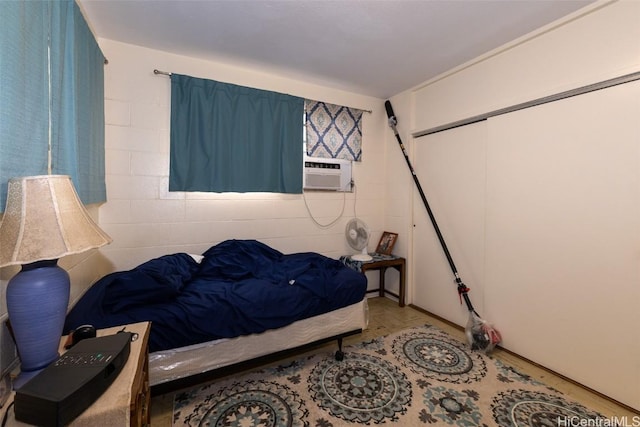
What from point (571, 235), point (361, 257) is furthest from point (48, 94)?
point (571, 235)

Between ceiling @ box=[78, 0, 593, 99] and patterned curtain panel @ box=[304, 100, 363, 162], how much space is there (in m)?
0.48

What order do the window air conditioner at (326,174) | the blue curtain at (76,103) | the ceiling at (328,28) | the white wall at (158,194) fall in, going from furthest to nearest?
the window air conditioner at (326,174) < the white wall at (158,194) < the ceiling at (328,28) < the blue curtain at (76,103)

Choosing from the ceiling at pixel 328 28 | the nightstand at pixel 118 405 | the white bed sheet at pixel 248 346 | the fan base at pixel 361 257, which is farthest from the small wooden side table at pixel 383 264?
the nightstand at pixel 118 405

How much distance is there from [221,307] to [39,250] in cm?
102

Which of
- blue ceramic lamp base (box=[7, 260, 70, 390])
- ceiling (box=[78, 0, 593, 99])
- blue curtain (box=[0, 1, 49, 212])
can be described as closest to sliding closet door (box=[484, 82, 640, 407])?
ceiling (box=[78, 0, 593, 99])

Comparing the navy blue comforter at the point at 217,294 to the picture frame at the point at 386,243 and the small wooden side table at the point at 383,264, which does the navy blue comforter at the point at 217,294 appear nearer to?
the small wooden side table at the point at 383,264

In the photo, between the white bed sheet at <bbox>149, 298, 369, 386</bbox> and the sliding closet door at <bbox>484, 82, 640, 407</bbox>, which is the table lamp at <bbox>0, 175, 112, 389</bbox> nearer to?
the white bed sheet at <bbox>149, 298, 369, 386</bbox>

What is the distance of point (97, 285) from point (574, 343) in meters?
3.14

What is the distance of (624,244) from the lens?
5.56ft

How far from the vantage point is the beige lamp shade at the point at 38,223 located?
0.85 m

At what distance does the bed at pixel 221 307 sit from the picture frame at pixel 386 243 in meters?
1.17

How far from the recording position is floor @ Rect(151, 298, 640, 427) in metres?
1.63

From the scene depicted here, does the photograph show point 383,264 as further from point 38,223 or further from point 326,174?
point 38,223

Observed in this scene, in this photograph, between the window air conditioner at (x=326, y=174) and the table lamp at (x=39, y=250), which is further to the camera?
the window air conditioner at (x=326, y=174)
